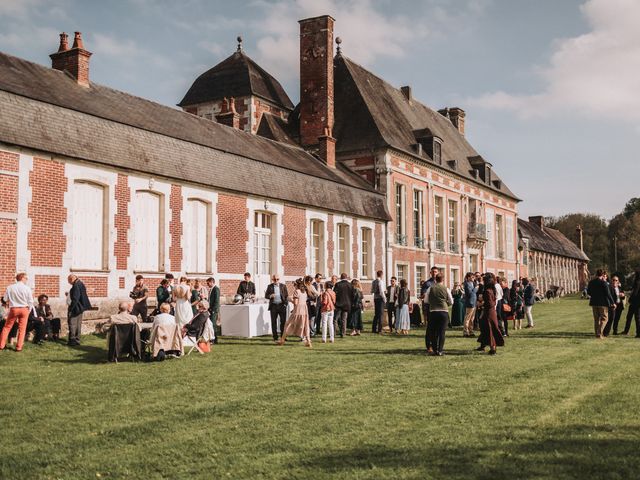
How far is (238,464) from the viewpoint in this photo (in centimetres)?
512

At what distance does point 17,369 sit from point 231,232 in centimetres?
911

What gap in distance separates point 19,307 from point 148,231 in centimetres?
508

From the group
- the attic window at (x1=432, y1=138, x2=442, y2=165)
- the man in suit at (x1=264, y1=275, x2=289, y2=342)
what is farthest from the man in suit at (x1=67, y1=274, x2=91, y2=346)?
the attic window at (x1=432, y1=138, x2=442, y2=165)

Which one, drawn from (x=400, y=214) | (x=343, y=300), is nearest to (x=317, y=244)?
(x=400, y=214)

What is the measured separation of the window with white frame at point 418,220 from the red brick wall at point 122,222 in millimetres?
17072

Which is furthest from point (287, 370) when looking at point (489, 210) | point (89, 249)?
point (489, 210)

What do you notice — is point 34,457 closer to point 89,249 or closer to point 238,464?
point 238,464

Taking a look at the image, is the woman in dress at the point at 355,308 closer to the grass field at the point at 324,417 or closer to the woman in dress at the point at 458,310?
the woman in dress at the point at 458,310

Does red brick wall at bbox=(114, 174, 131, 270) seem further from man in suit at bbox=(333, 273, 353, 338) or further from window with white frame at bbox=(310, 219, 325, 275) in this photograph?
window with white frame at bbox=(310, 219, 325, 275)

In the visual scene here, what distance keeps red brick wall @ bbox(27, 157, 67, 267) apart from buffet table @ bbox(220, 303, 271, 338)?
397 cm

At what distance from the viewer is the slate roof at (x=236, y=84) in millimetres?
30500

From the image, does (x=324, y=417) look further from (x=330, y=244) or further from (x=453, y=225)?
(x=453, y=225)

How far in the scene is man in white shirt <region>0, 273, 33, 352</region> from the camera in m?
11.9

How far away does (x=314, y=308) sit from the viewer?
650 inches
